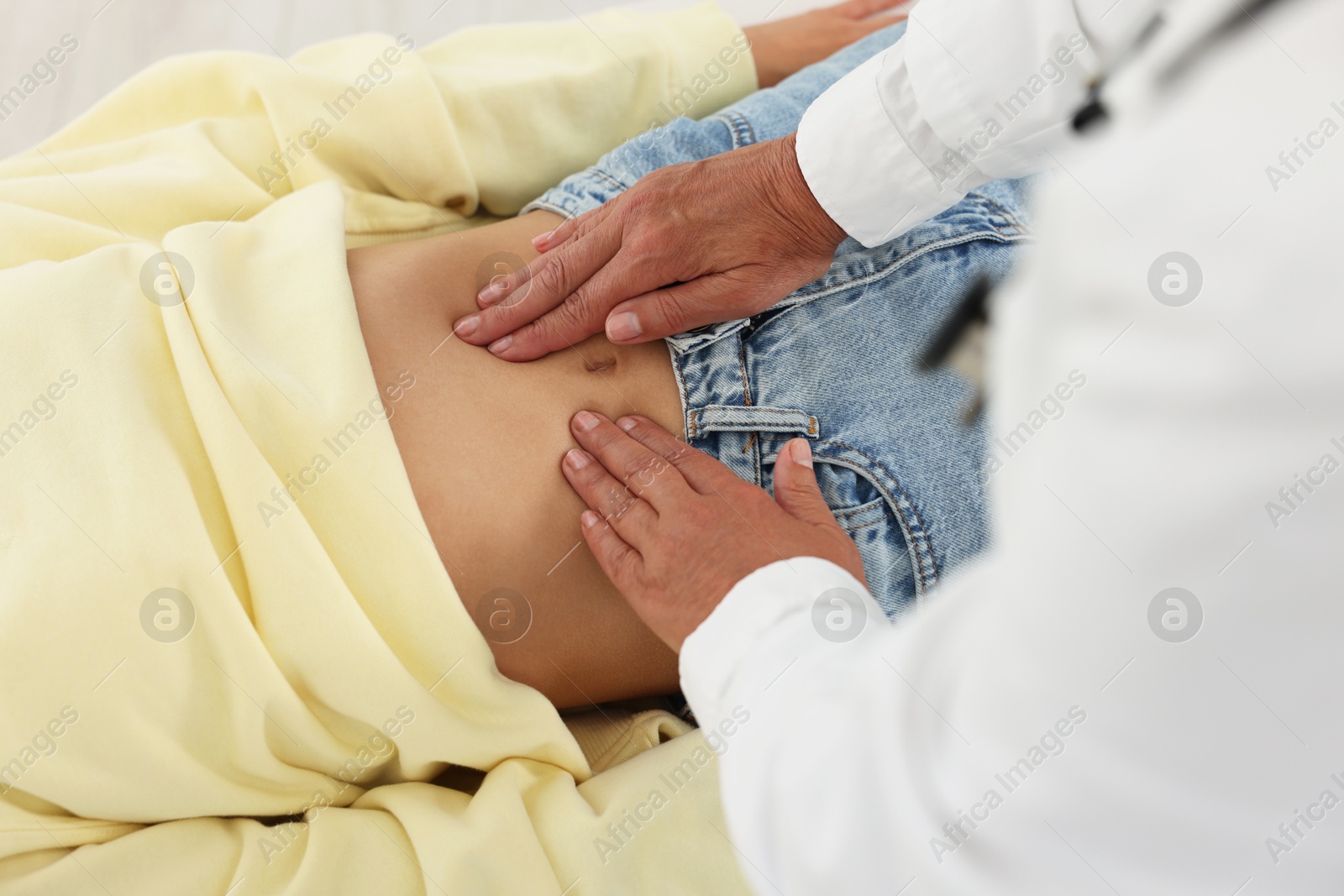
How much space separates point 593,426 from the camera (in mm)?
729

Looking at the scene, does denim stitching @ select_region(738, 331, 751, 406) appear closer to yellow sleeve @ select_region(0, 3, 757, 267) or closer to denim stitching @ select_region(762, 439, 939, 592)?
denim stitching @ select_region(762, 439, 939, 592)

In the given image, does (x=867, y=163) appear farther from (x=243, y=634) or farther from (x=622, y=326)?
(x=243, y=634)

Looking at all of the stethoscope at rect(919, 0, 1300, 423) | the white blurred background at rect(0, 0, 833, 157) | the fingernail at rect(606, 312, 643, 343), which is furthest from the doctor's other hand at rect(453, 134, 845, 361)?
the white blurred background at rect(0, 0, 833, 157)

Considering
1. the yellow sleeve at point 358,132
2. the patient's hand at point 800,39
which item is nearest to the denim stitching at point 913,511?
the yellow sleeve at point 358,132

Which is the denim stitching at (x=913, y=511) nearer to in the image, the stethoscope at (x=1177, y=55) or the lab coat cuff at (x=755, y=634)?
the lab coat cuff at (x=755, y=634)

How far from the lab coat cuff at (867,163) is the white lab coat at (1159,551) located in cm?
38

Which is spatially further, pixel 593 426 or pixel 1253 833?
pixel 593 426

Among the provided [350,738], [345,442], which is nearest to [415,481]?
[345,442]

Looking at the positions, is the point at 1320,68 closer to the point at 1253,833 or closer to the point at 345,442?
the point at 1253,833

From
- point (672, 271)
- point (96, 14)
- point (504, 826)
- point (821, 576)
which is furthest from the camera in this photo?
point (96, 14)

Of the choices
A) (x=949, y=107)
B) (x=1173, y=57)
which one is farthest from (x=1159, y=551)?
(x=949, y=107)

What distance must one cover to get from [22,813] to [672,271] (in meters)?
0.68

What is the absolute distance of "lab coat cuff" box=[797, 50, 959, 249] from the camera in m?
0.74

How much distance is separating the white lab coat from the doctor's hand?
22cm
